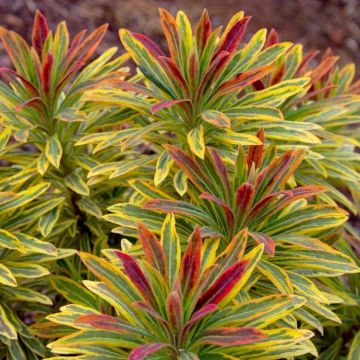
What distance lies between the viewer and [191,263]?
4.24ft

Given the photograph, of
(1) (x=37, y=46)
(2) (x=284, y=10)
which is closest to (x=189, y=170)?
(1) (x=37, y=46)

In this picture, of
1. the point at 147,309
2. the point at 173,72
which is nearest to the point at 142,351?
the point at 147,309

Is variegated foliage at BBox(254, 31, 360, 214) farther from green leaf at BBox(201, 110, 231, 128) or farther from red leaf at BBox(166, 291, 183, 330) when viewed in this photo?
red leaf at BBox(166, 291, 183, 330)

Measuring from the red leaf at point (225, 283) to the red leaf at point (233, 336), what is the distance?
64 millimetres

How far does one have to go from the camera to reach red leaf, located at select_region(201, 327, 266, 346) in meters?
1.20

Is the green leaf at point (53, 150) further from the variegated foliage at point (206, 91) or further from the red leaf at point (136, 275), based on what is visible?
the red leaf at point (136, 275)

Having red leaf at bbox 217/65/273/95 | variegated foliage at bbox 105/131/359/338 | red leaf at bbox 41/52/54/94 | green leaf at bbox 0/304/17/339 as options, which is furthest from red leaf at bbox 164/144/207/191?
green leaf at bbox 0/304/17/339

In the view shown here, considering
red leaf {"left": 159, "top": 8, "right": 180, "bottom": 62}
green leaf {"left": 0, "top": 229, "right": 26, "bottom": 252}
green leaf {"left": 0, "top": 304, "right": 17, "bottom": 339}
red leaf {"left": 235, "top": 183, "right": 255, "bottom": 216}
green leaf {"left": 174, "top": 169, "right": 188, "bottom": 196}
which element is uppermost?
red leaf {"left": 159, "top": 8, "right": 180, "bottom": 62}

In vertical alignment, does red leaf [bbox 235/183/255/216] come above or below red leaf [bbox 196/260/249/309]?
above

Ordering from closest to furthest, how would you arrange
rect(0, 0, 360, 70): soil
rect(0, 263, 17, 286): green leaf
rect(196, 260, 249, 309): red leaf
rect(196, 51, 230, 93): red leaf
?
rect(196, 260, 249, 309): red leaf
rect(0, 263, 17, 286): green leaf
rect(196, 51, 230, 93): red leaf
rect(0, 0, 360, 70): soil

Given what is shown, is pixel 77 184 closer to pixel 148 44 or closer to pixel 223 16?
pixel 148 44

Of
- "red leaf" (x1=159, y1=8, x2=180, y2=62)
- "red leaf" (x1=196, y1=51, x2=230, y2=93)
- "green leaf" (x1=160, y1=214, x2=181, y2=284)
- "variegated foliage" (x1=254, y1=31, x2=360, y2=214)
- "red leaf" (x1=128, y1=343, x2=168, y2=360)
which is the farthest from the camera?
"variegated foliage" (x1=254, y1=31, x2=360, y2=214)

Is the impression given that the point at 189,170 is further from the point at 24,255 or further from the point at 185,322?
the point at 24,255

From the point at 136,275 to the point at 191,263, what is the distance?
12 cm
